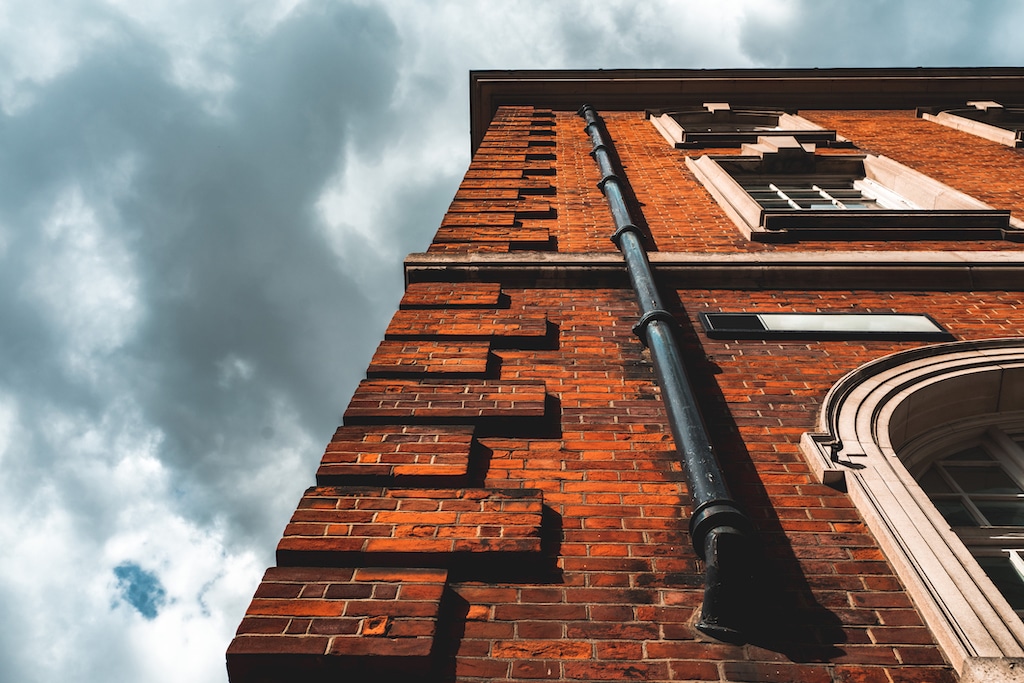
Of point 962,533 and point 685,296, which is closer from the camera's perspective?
point 962,533

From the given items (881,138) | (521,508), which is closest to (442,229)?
(521,508)

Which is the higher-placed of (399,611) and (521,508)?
(521,508)

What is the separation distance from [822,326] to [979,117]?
32.7ft

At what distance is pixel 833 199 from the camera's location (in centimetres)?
765

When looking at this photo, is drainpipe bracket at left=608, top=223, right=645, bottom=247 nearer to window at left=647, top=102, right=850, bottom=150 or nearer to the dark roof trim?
window at left=647, top=102, right=850, bottom=150

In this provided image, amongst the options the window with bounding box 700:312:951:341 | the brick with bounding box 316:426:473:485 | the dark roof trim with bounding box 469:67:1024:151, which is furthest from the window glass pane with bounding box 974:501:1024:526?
the dark roof trim with bounding box 469:67:1024:151

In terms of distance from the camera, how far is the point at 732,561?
237cm

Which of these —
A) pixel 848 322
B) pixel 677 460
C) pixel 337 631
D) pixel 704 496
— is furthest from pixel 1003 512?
pixel 337 631

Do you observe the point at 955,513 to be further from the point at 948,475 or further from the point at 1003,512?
the point at 948,475

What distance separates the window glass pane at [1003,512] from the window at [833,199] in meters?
2.83

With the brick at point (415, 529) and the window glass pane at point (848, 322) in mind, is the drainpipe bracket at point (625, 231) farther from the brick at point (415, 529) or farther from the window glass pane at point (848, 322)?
the brick at point (415, 529)

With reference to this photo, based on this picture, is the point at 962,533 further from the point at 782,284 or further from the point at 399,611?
the point at 399,611

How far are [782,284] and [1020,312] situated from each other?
159 centimetres

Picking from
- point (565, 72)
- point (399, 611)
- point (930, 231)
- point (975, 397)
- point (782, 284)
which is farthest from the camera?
point (565, 72)
